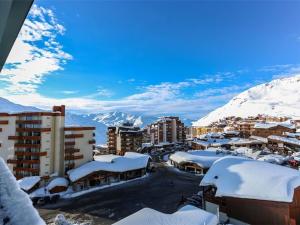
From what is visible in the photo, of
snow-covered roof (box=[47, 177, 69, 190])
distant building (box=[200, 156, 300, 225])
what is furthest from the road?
distant building (box=[200, 156, 300, 225])

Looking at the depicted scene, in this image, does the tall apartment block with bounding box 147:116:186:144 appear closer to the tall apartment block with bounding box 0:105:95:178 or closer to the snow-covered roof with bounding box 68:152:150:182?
the snow-covered roof with bounding box 68:152:150:182

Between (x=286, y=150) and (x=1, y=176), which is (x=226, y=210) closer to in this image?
(x=1, y=176)

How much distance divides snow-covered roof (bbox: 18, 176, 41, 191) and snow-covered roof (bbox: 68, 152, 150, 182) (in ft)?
16.1

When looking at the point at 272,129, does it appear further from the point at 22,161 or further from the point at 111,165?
the point at 22,161

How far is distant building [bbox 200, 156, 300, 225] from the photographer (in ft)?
73.8

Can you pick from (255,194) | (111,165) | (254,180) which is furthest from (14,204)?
(111,165)

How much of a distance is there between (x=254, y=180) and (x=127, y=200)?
56.4 ft

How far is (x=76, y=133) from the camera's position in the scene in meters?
46.3

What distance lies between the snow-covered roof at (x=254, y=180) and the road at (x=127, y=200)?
7.29 meters

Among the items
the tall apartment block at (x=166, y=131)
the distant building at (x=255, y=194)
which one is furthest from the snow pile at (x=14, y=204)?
the tall apartment block at (x=166, y=131)

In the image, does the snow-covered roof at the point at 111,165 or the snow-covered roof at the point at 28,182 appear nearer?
the snow-covered roof at the point at 28,182

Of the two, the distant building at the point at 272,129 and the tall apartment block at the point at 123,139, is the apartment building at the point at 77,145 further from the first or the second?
the distant building at the point at 272,129

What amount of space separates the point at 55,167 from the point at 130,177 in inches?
543

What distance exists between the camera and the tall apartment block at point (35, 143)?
41188 mm
